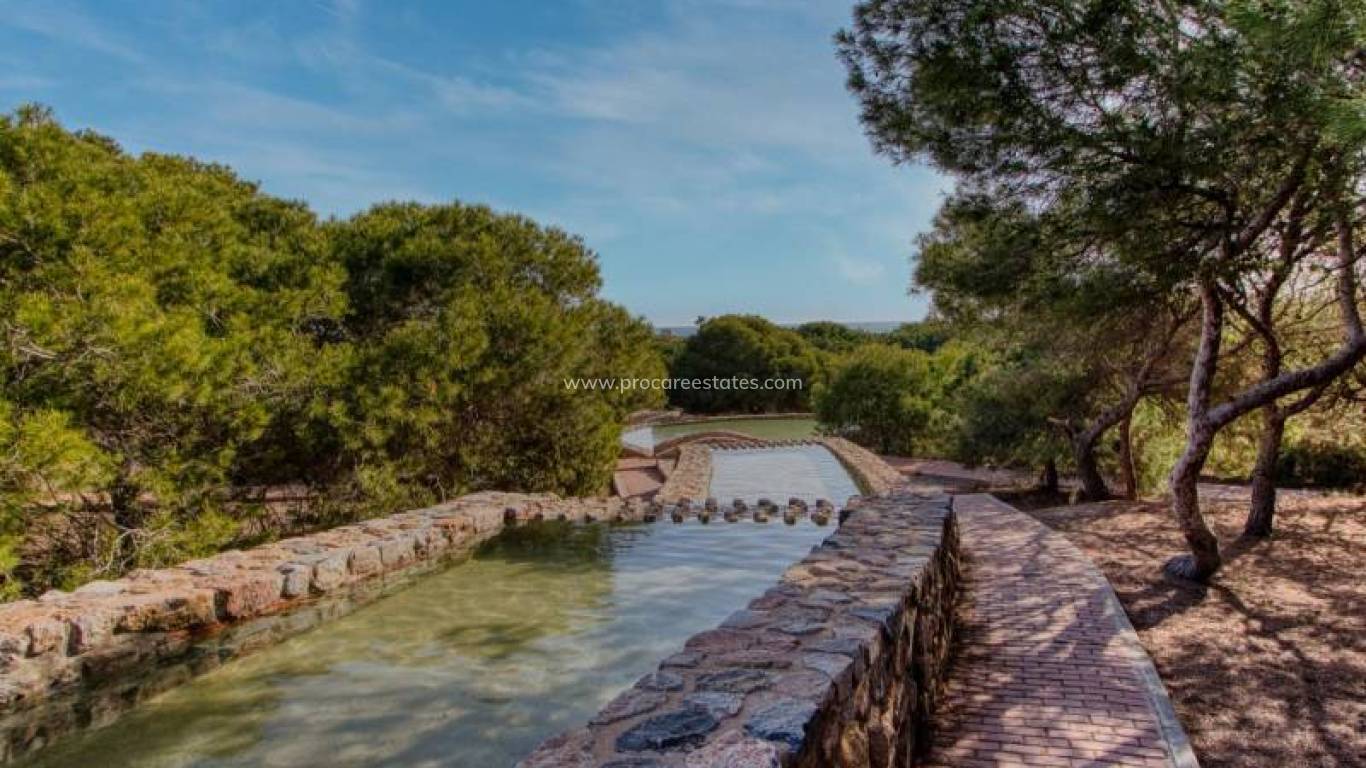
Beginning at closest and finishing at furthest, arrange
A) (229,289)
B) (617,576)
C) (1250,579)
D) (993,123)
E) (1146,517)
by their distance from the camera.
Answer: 1. (993,123)
2. (1250,579)
3. (617,576)
4. (229,289)
5. (1146,517)

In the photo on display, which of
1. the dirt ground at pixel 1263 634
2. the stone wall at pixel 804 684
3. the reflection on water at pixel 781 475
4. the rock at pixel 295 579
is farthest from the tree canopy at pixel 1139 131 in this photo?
the reflection on water at pixel 781 475

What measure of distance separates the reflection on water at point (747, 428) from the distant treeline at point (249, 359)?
17066 millimetres

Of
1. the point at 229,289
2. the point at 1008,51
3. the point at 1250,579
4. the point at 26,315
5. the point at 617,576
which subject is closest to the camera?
the point at 1008,51

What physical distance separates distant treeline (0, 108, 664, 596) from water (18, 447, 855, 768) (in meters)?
2.51

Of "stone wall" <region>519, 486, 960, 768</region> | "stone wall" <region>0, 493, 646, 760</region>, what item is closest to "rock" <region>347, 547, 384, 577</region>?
"stone wall" <region>0, 493, 646, 760</region>

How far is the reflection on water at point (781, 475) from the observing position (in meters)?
13.7

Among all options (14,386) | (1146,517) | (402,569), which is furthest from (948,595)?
(14,386)

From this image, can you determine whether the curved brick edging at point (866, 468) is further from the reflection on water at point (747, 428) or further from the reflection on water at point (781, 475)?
the reflection on water at point (747, 428)

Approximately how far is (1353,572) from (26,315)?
11.2 metres

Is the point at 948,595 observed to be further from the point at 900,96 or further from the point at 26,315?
the point at 26,315

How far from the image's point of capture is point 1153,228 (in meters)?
5.37

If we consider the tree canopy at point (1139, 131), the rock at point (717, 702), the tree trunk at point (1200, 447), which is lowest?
the rock at point (717, 702)

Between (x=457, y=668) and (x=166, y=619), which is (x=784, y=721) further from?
(x=166, y=619)

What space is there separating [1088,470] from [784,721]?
12259 mm
